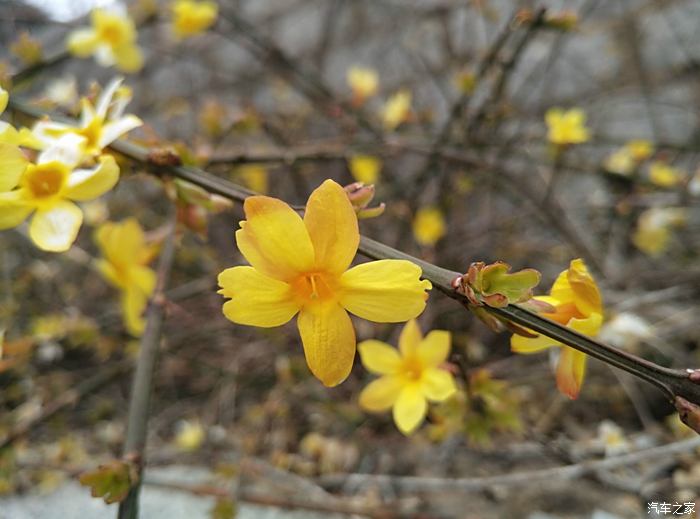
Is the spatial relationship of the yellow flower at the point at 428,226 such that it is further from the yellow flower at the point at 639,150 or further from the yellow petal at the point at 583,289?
the yellow petal at the point at 583,289

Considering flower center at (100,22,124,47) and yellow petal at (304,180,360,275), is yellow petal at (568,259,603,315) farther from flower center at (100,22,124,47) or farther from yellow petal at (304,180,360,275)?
flower center at (100,22,124,47)

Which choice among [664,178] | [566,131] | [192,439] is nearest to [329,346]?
[192,439]

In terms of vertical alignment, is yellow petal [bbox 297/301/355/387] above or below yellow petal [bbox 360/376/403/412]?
below

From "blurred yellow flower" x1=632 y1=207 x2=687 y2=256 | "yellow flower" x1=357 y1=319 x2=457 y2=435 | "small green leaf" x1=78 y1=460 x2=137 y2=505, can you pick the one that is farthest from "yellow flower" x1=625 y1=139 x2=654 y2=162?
"small green leaf" x1=78 y1=460 x2=137 y2=505

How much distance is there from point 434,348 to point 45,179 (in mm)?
409

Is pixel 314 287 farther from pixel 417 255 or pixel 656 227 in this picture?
pixel 656 227

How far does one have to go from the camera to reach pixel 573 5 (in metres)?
1.84

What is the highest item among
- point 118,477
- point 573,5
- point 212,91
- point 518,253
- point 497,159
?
point 212,91

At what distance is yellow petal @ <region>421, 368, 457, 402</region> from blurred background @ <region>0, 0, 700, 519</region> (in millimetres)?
44

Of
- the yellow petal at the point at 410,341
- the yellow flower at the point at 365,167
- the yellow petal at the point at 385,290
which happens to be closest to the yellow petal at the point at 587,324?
the yellow petal at the point at 385,290

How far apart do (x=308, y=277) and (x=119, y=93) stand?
31cm

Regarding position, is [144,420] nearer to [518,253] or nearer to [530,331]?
[530,331]

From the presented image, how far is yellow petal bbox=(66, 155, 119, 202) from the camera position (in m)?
0.44

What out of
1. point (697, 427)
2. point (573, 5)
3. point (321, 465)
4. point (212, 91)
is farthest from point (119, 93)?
point (212, 91)
